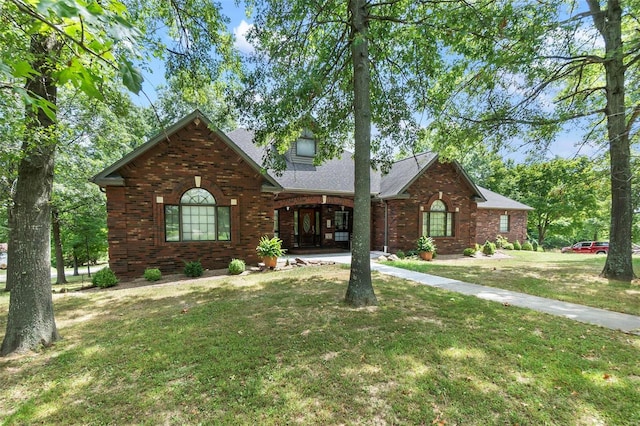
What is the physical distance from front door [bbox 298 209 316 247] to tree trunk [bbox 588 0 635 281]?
507 inches

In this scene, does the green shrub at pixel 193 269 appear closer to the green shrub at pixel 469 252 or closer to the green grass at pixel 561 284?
the green grass at pixel 561 284

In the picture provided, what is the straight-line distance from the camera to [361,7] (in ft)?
19.9

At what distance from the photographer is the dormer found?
53.7 feet

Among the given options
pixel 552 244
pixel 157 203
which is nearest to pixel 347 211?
pixel 157 203

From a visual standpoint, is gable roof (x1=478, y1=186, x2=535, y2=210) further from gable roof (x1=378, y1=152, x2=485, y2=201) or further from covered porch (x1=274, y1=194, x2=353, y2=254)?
covered porch (x1=274, y1=194, x2=353, y2=254)

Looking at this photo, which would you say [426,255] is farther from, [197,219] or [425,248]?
[197,219]

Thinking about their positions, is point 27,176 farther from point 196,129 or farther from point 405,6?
point 405,6

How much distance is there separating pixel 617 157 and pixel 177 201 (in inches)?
573

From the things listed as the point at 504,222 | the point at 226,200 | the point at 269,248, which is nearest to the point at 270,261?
the point at 269,248

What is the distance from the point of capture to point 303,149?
16.5 metres

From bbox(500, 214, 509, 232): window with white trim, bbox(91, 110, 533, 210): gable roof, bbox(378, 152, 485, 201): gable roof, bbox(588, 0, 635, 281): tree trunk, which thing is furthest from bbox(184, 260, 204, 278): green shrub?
bbox(500, 214, 509, 232): window with white trim

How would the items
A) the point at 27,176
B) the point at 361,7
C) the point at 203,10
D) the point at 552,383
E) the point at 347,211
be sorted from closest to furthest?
the point at 552,383 < the point at 27,176 < the point at 361,7 < the point at 203,10 < the point at 347,211

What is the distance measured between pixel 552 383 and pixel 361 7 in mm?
7273

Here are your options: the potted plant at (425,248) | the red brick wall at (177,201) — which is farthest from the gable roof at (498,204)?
the red brick wall at (177,201)
